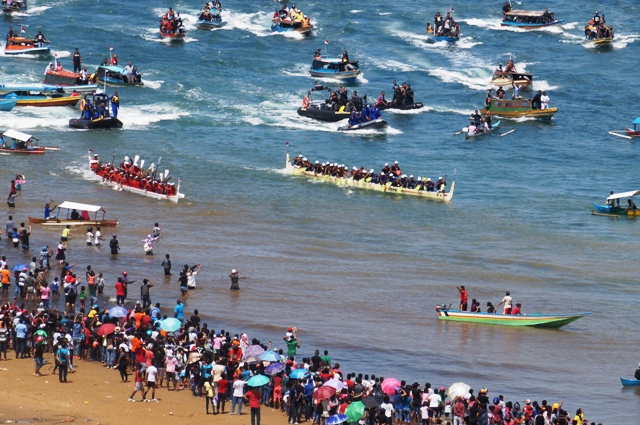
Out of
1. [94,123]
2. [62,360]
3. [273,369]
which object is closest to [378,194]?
[94,123]

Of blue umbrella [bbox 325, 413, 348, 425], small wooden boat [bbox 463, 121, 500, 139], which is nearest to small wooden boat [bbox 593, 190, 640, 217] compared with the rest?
small wooden boat [bbox 463, 121, 500, 139]

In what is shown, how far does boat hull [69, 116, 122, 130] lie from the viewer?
72.6 metres

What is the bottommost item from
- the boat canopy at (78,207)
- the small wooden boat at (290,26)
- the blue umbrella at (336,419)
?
the blue umbrella at (336,419)

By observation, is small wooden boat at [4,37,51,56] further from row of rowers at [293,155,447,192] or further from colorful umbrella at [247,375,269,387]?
colorful umbrella at [247,375,269,387]

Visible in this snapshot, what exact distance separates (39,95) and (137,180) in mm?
19329

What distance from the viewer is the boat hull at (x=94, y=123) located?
72625mm

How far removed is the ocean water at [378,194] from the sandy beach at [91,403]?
633 centimetres

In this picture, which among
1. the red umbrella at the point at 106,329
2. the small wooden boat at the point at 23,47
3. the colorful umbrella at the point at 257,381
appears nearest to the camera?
the colorful umbrella at the point at 257,381

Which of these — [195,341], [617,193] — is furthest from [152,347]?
[617,193]

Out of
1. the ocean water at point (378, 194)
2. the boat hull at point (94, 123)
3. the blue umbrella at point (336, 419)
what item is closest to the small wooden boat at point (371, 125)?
the ocean water at point (378, 194)

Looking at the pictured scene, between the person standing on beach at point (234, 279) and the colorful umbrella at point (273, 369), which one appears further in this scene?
the person standing on beach at point (234, 279)

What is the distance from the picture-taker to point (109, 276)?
47.3 m

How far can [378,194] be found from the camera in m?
63.3

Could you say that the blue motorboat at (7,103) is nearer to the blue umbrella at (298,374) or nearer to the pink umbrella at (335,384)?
the blue umbrella at (298,374)
